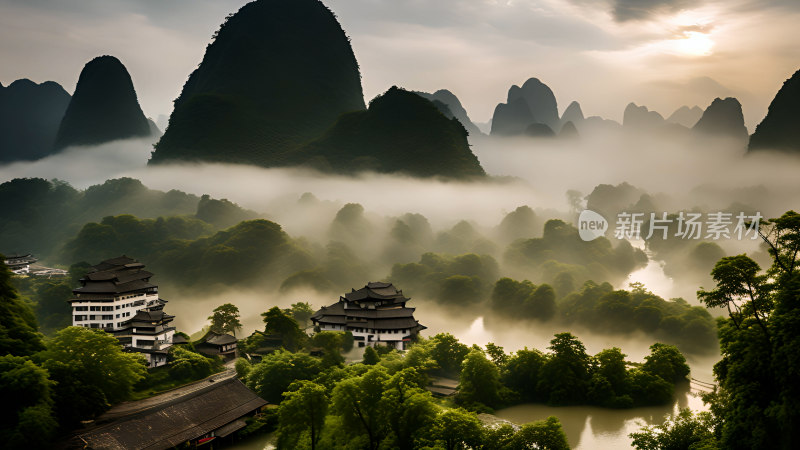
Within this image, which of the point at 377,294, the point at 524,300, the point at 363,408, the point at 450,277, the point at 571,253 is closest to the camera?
the point at 363,408

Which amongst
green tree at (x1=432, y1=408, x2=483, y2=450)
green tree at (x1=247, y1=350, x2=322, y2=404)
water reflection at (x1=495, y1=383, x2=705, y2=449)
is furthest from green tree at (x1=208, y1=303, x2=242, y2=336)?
green tree at (x1=432, y1=408, x2=483, y2=450)

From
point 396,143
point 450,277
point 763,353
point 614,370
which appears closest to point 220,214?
point 396,143

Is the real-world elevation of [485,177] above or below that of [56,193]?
above

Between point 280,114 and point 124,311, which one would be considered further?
point 280,114

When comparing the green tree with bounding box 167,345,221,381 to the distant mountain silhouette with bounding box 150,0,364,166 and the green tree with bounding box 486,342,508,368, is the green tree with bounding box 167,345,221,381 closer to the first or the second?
the green tree with bounding box 486,342,508,368

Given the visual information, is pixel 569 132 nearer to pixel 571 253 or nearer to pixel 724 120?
pixel 724 120

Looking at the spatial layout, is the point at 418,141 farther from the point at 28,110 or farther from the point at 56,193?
the point at 28,110

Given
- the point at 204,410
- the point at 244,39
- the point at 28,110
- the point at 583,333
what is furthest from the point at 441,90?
the point at 204,410

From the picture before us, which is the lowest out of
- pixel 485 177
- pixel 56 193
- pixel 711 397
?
pixel 711 397
